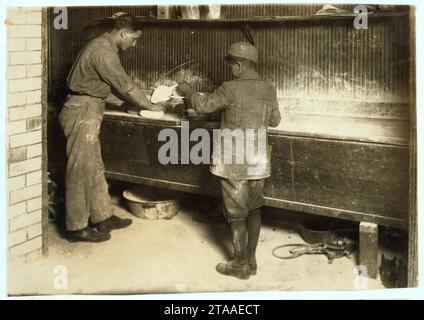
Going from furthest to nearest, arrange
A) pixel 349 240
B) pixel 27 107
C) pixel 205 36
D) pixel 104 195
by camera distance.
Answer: pixel 205 36 → pixel 104 195 → pixel 349 240 → pixel 27 107

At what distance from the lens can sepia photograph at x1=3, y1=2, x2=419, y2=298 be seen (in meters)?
3.99

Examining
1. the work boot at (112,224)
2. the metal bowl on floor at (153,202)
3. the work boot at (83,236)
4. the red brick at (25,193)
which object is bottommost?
the work boot at (83,236)

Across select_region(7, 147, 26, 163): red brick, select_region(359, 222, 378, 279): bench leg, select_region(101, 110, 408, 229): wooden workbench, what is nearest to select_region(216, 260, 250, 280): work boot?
select_region(101, 110, 408, 229): wooden workbench

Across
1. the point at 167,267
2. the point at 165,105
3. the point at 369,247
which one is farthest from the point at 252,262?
the point at 165,105

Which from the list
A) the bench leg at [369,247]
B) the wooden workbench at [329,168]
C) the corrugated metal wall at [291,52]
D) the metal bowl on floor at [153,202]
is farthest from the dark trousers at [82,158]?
the bench leg at [369,247]

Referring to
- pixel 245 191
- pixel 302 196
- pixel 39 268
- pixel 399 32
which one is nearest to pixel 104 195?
pixel 39 268

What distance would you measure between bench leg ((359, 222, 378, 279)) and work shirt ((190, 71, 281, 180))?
2.86 feet

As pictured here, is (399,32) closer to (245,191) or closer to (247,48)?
(247,48)

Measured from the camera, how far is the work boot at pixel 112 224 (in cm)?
492

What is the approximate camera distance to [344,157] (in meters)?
4.07

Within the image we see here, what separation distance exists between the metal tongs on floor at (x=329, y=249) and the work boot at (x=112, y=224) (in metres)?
1.45

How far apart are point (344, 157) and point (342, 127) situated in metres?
0.40

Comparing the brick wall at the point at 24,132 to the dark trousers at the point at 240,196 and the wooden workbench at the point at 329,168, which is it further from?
the dark trousers at the point at 240,196

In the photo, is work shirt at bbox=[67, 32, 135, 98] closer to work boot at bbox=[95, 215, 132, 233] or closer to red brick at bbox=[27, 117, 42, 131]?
red brick at bbox=[27, 117, 42, 131]
